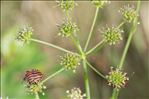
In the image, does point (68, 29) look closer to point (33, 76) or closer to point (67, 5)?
point (67, 5)

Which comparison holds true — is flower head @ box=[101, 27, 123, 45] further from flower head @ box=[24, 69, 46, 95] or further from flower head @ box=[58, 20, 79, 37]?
flower head @ box=[24, 69, 46, 95]

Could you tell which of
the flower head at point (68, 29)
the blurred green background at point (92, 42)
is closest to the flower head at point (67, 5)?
the flower head at point (68, 29)

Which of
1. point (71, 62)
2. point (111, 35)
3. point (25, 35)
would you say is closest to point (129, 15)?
point (111, 35)

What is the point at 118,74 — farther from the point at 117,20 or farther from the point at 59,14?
the point at 59,14

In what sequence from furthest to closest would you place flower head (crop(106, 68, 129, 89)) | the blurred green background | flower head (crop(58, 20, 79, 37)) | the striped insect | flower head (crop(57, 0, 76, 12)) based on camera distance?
the blurred green background
flower head (crop(57, 0, 76, 12))
flower head (crop(58, 20, 79, 37))
flower head (crop(106, 68, 129, 89))
the striped insect

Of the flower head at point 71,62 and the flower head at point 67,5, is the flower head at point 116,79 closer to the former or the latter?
the flower head at point 71,62

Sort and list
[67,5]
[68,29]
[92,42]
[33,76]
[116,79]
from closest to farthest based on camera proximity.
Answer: [33,76], [116,79], [68,29], [67,5], [92,42]

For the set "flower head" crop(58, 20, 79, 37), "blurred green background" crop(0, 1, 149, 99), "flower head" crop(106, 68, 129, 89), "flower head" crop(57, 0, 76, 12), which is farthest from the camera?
"blurred green background" crop(0, 1, 149, 99)

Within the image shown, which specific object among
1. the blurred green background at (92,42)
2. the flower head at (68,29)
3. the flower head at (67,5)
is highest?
the blurred green background at (92,42)

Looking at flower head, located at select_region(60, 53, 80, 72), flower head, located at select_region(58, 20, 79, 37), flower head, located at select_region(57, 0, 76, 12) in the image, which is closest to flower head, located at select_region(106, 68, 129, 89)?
flower head, located at select_region(60, 53, 80, 72)

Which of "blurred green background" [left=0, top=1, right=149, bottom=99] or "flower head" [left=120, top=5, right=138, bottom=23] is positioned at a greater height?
Result: "blurred green background" [left=0, top=1, right=149, bottom=99]

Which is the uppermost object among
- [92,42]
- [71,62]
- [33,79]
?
[92,42]
